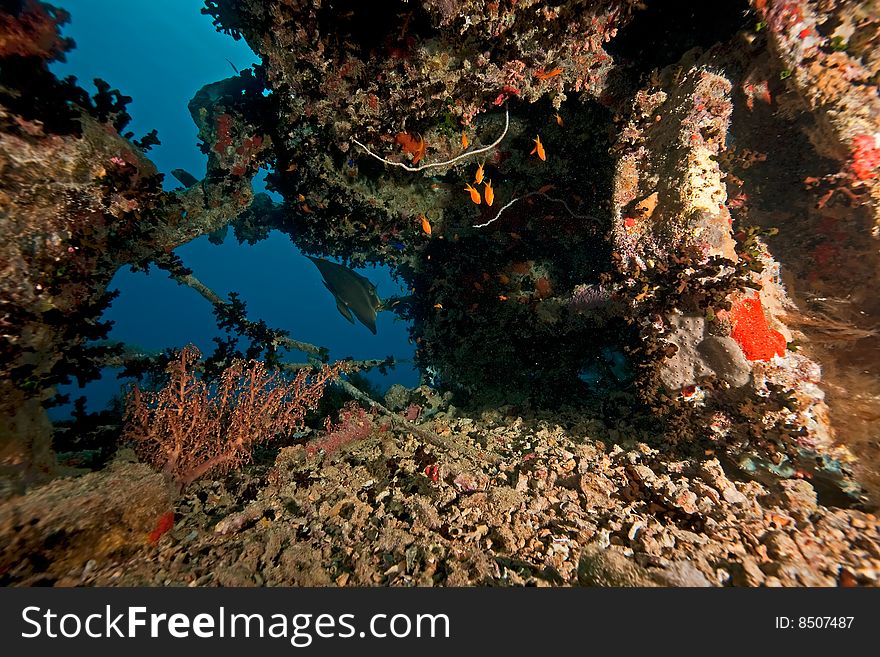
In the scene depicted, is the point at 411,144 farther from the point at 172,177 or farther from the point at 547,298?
the point at 172,177

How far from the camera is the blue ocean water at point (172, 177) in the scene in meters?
60.6

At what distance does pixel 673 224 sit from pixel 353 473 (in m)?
4.86

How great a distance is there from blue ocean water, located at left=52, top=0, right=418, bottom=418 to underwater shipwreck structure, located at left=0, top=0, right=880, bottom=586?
1345 inches

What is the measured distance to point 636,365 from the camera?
4625mm

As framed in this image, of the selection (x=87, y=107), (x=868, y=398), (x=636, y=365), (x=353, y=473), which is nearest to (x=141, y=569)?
(x=353, y=473)

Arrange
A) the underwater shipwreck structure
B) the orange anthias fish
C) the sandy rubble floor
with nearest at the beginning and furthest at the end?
the sandy rubble floor, the underwater shipwreck structure, the orange anthias fish

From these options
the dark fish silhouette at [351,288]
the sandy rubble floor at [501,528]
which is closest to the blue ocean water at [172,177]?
the dark fish silhouette at [351,288]

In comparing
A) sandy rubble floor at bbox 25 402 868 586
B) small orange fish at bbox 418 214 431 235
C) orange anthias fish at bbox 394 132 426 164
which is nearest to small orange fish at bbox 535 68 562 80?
orange anthias fish at bbox 394 132 426 164

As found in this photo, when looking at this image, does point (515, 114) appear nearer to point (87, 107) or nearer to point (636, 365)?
point (636, 365)

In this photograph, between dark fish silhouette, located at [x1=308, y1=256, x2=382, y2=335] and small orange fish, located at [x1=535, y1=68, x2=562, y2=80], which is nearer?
small orange fish, located at [x1=535, y1=68, x2=562, y2=80]

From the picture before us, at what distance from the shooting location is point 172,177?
83.8 metres

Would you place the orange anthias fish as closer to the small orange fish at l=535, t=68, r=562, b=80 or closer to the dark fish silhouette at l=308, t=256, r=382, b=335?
the small orange fish at l=535, t=68, r=562, b=80

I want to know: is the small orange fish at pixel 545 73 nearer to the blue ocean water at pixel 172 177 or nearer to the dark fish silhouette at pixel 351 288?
the dark fish silhouette at pixel 351 288

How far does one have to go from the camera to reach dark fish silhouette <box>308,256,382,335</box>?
6.50 metres
